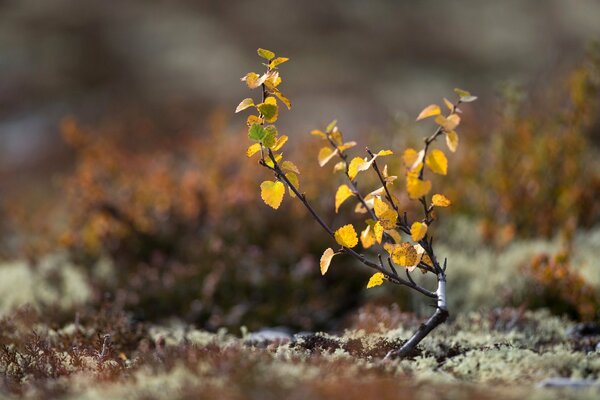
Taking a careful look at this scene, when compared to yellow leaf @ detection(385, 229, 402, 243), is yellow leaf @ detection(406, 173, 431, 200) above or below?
above

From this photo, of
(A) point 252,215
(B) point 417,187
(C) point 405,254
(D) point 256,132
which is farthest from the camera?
(A) point 252,215

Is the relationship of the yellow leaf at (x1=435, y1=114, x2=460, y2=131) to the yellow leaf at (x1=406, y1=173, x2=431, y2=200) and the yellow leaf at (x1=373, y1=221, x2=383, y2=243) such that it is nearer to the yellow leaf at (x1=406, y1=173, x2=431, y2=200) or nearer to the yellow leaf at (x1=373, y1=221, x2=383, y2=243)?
the yellow leaf at (x1=406, y1=173, x2=431, y2=200)

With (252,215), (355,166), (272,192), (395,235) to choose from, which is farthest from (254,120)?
(252,215)

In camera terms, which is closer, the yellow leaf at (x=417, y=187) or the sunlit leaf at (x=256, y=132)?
the yellow leaf at (x=417, y=187)

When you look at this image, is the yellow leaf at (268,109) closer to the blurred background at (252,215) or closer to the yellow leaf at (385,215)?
the yellow leaf at (385,215)

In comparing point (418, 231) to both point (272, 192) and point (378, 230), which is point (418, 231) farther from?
point (272, 192)

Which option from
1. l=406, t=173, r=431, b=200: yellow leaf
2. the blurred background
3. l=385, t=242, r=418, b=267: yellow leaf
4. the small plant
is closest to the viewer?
l=406, t=173, r=431, b=200: yellow leaf

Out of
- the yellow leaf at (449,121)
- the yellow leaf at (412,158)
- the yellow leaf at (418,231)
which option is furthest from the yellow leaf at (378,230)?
the yellow leaf at (449,121)

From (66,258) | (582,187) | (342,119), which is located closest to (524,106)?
(582,187)

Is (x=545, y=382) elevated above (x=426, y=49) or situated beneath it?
situated beneath

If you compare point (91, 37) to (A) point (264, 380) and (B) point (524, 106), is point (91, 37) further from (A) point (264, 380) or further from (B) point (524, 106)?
(A) point (264, 380)

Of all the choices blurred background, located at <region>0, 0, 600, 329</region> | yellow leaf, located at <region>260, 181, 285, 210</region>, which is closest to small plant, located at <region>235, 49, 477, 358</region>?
yellow leaf, located at <region>260, 181, 285, 210</region>
